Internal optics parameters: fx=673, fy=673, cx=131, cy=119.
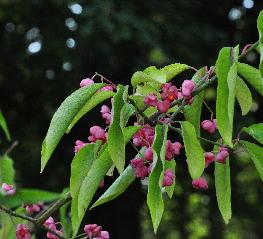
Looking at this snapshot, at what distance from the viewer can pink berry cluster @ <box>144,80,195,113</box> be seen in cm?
118

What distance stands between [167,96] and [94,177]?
197 millimetres

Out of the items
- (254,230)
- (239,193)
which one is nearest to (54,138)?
(239,193)

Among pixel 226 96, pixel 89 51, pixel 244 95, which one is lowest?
pixel 89 51

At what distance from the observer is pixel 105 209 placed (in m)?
6.64

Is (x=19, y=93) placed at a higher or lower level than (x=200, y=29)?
lower

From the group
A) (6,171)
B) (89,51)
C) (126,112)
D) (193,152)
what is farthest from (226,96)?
(89,51)

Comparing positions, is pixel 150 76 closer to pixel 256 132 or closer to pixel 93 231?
pixel 256 132

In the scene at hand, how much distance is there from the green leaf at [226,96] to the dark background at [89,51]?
3944mm

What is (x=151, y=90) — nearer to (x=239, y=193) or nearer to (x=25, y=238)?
(x=25, y=238)

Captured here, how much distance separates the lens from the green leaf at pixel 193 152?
3.59 ft

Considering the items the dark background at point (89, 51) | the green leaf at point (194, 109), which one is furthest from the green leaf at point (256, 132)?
the dark background at point (89, 51)

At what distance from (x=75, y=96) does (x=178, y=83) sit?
4849 mm

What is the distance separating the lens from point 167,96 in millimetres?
1223

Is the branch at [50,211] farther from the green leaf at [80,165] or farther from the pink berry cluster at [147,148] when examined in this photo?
the pink berry cluster at [147,148]
